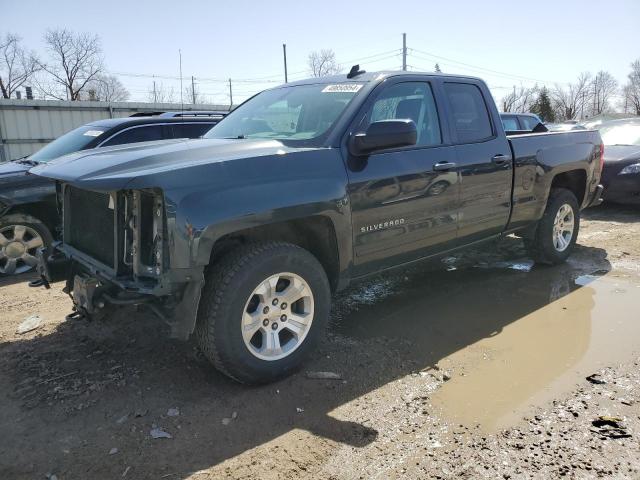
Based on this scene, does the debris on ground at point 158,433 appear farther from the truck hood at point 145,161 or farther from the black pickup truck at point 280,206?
the truck hood at point 145,161

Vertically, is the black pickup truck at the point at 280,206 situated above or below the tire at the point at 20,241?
above

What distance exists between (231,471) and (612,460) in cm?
188

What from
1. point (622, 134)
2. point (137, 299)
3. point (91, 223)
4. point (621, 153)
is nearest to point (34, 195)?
point (91, 223)

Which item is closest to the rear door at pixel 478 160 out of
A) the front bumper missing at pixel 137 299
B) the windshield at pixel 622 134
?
the front bumper missing at pixel 137 299

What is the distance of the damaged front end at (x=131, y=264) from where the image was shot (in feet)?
9.32

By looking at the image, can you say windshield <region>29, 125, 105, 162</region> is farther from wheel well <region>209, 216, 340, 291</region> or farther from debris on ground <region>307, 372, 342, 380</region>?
debris on ground <region>307, 372, 342, 380</region>

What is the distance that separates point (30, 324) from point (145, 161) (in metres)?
2.36

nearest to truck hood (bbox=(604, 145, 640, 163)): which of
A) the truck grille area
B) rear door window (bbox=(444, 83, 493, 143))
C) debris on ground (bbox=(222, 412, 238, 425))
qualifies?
rear door window (bbox=(444, 83, 493, 143))

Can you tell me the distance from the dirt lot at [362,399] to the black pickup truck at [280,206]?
419 mm

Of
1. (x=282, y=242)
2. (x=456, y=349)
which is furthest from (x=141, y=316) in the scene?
(x=456, y=349)

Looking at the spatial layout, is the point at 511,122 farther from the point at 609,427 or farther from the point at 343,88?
the point at 609,427

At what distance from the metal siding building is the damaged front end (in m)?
14.8

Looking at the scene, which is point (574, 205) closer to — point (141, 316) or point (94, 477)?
point (141, 316)

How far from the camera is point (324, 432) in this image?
2.81 metres
